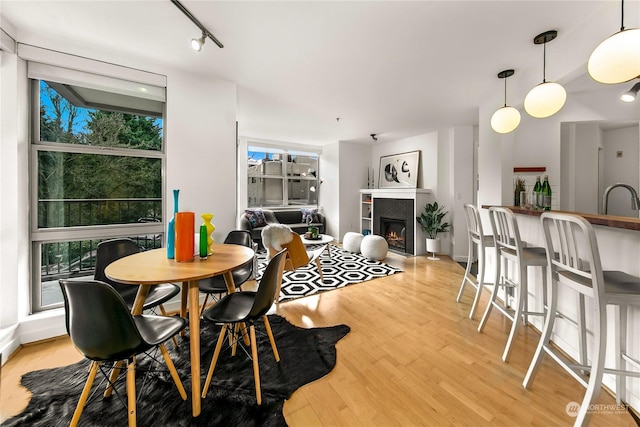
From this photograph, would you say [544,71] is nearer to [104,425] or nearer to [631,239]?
[631,239]

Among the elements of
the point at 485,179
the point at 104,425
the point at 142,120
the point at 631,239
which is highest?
the point at 142,120

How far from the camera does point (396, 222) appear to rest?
5512 mm

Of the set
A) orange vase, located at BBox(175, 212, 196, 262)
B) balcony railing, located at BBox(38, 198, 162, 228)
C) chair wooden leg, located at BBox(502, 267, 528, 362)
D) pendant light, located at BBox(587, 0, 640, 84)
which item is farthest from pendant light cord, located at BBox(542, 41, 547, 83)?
balcony railing, located at BBox(38, 198, 162, 228)

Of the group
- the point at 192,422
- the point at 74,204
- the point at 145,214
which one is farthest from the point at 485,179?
the point at 74,204

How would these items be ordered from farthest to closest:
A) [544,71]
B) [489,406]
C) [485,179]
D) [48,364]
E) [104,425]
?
[485,179], [544,71], [48,364], [489,406], [104,425]

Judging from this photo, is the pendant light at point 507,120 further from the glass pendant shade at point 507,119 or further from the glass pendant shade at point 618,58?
the glass pendant shade at point 618,58

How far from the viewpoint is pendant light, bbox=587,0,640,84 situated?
1330mm

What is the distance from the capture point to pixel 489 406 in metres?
1.40

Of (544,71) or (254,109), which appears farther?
Result: (254,109)

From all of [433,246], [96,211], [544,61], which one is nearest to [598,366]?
[544,61]

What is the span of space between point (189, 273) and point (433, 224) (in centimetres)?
450

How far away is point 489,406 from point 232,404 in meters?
1.47

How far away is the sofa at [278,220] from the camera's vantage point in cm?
515

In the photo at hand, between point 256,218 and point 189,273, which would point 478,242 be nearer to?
point 189,273
